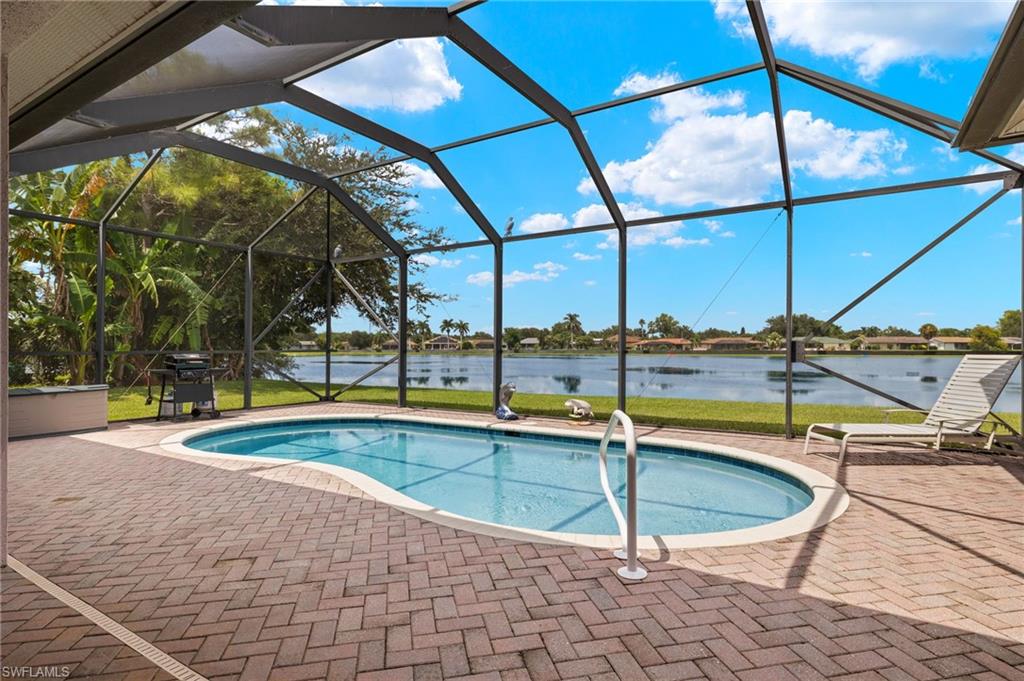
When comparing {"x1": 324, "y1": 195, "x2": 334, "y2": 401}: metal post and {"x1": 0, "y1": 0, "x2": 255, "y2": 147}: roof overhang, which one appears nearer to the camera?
{"x1": 0, "y1": 0, "x2": 255, "y2": 147}: roof overhang

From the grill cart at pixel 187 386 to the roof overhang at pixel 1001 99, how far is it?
402 inches

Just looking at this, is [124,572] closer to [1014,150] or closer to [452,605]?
[452,605]

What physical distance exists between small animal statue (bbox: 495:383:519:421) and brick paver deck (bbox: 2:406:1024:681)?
476cm

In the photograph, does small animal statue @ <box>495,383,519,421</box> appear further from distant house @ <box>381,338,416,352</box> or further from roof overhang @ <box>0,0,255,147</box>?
roof overhang @ <box>0,0,255,147</box>

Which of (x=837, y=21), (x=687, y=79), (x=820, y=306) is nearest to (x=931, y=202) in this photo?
(x=820, y=306)

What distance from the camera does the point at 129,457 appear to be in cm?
586

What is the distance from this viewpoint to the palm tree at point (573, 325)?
71.8ft

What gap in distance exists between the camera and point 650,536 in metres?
3.60

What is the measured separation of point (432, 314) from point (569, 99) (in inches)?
435

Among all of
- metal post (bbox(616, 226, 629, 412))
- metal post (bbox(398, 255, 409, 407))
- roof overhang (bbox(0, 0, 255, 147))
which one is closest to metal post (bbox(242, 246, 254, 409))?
metal post (bbox(398, 255, 409, 407))

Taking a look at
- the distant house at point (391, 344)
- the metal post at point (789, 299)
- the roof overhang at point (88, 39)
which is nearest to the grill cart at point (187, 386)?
the distant house at point (391, 344)

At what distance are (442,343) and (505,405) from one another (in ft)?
27.2

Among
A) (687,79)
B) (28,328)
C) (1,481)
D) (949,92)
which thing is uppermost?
(949,92)

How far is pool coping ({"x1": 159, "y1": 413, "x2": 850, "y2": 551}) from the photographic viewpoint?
345 centimetres
